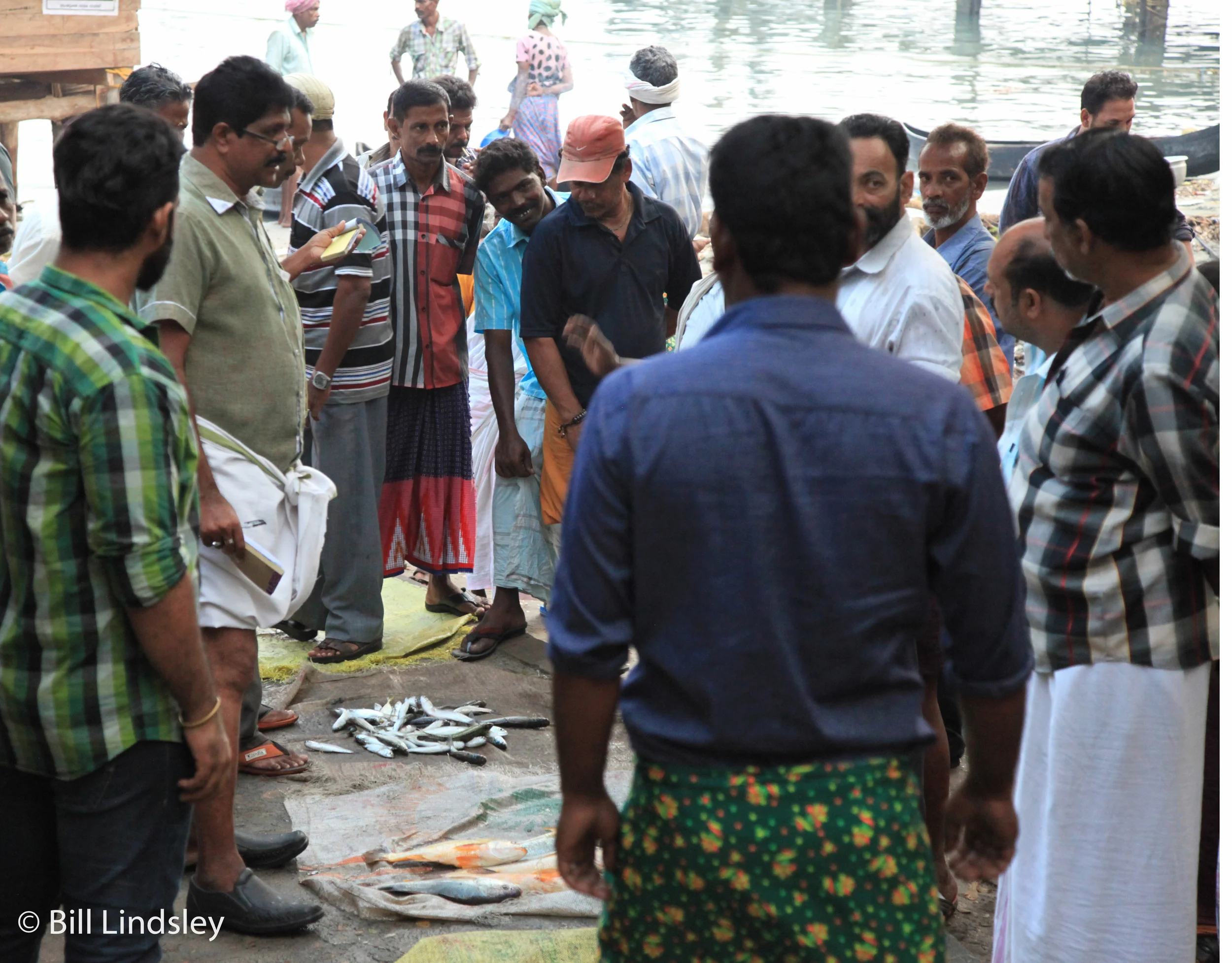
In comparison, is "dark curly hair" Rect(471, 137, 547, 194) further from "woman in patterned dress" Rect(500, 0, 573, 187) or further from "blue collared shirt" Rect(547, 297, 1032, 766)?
"woman in patterned dress" Rect(500, 0, 573, 187)

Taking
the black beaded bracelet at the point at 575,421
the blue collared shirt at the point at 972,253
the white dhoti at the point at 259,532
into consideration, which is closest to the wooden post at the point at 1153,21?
the blue collared shirt at the point at 972,253

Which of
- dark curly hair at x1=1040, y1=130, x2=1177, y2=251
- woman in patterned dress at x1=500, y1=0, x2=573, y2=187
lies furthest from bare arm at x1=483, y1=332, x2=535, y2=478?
woman in patterned dress at x1=500, y1=0, x2=573, y2=187

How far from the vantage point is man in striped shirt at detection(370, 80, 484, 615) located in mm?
5352

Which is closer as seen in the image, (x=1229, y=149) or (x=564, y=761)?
(x=564, y=761)

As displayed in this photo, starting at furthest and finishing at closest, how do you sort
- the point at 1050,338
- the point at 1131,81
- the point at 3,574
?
1. the point at 1131,81
2. the point at 1050,338
3. the point at 3,574

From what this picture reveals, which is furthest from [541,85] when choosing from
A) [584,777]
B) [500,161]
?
[584,777]

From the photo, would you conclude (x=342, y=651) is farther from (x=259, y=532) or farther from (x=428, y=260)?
(x=259, y=532)

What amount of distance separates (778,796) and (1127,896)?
4.06ft

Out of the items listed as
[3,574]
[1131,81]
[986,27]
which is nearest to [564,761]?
[3,574]

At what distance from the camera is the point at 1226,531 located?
2.38m

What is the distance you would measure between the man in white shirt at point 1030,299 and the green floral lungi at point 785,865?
1.24 metres

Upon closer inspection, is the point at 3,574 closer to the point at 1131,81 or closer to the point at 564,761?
the point at 564,761

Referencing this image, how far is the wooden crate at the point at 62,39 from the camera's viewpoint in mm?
10930

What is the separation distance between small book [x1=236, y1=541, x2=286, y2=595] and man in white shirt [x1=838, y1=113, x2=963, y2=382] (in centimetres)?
156
